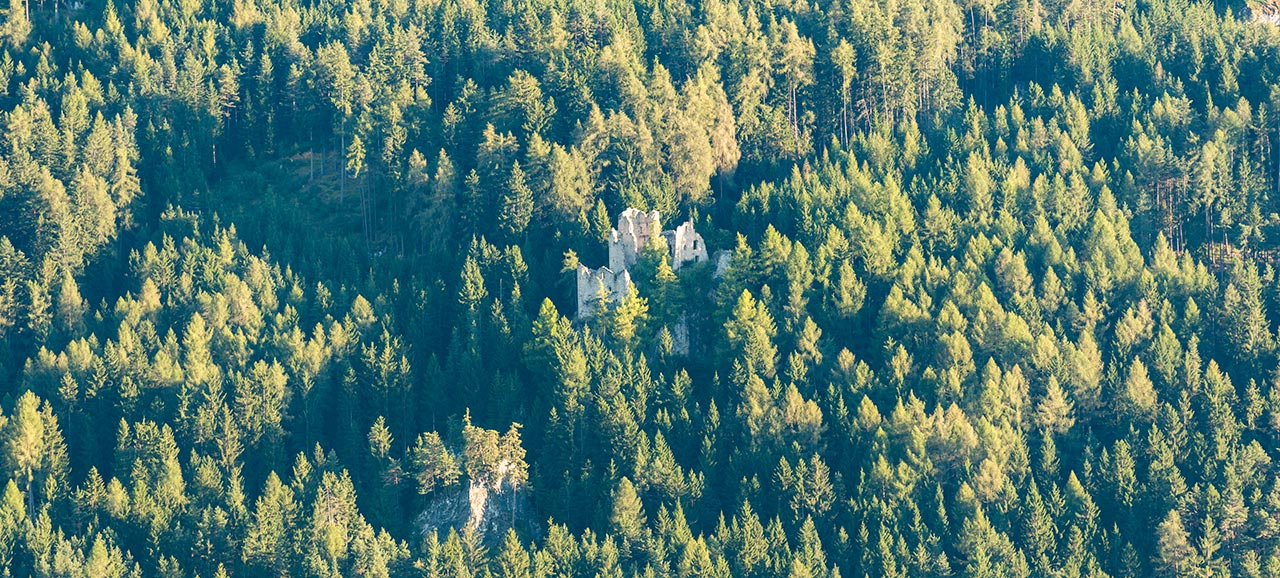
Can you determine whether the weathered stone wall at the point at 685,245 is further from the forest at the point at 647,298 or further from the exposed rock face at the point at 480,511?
the exposed rock face at the point at 480,511

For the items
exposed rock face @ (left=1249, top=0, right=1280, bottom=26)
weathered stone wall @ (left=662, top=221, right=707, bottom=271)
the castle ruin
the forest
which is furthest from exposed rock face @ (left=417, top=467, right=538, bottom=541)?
exposed rock face @ (left=1249, top=0, right=1280, bottom=26)

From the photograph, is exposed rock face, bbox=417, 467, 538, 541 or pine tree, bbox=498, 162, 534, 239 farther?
pine tree, bbox=498, 162, 534, 239

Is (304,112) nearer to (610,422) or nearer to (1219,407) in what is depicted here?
(610,422)

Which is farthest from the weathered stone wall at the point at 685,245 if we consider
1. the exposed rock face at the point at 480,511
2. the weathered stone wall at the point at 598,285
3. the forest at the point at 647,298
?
the exposed rock face at the point at 480,511

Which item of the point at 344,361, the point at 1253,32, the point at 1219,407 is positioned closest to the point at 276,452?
the point at 344,361

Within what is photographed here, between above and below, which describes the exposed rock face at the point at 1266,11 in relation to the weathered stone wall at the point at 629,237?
above

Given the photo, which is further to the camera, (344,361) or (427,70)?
(427,70)

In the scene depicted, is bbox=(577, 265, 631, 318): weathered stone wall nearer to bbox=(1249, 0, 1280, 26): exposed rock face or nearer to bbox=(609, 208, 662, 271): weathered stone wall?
bbox=(609, 208, 662, 271): weathered stone wall
